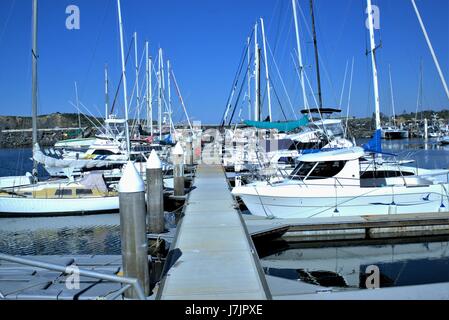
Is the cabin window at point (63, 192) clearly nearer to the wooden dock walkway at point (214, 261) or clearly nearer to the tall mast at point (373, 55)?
the wooden dock walkway at point (214, 261)

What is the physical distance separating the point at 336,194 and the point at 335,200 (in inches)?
9.1

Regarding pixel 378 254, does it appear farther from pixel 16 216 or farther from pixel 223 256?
pixel 16 216

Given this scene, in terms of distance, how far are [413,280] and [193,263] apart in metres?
6.75

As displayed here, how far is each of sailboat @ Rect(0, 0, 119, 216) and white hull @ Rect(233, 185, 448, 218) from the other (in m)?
8.57

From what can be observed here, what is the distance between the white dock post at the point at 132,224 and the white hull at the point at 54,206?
Result: 14.1 metres

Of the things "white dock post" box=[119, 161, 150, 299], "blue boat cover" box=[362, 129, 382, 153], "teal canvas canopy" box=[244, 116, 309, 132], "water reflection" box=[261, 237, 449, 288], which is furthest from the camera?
"teal canvas canopy" box=[244, 116, 309, 132]

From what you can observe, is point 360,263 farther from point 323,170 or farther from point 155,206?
point 155,206

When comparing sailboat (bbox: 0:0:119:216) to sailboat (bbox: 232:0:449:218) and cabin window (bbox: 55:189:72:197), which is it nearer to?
cabin window (bbox: 55:189:72:197)

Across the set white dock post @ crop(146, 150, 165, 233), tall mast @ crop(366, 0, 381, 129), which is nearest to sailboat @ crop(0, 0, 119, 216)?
white dock post @ crop(146, 150, 165, 233)

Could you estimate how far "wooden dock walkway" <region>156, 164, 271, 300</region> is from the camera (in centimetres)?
707

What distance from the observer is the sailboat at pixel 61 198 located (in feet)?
68.1

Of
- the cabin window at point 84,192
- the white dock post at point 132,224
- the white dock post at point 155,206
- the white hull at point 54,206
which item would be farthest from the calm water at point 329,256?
the white dock post at point 132,224

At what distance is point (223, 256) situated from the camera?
8961 millimetres
